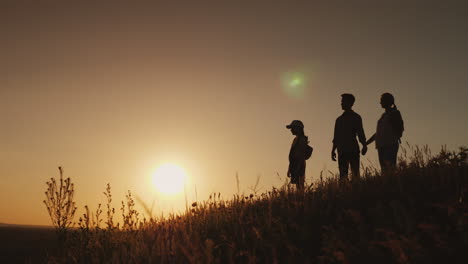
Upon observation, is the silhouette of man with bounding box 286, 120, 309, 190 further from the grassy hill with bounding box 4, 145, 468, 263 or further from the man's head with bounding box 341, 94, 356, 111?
the grassy hill with bounding box 4, 145, 468, 263

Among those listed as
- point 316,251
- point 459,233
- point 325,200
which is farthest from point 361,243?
point 325,200

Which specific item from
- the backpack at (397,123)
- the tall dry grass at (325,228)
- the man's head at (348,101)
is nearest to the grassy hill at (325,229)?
the tall dry grass at (325,228)

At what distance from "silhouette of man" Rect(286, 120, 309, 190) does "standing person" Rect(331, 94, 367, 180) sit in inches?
25.4

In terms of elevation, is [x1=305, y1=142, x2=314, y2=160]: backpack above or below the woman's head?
below

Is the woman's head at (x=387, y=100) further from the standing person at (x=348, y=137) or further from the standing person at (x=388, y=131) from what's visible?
the standing person at (x=348, y=137)

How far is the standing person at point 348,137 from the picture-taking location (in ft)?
26.9

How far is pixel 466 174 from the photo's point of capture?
505 cm

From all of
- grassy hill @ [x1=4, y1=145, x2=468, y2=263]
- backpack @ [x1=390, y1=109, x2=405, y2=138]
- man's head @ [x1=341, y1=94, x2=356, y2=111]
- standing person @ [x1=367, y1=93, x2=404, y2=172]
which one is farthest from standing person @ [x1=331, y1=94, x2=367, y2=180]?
grassy hill @ [x1=4, y1=145, x2=468, y2=263]

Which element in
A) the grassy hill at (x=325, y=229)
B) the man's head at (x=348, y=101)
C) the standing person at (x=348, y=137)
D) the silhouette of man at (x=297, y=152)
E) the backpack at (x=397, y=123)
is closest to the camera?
the grassy hill at (x=325, y=229)

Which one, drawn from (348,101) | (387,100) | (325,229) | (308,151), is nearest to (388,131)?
(387,100)

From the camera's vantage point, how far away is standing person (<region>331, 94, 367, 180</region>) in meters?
8.21

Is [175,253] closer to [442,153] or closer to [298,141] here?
[442,153]

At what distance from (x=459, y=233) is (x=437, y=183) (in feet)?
5.40

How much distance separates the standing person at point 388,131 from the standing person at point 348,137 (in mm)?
321
